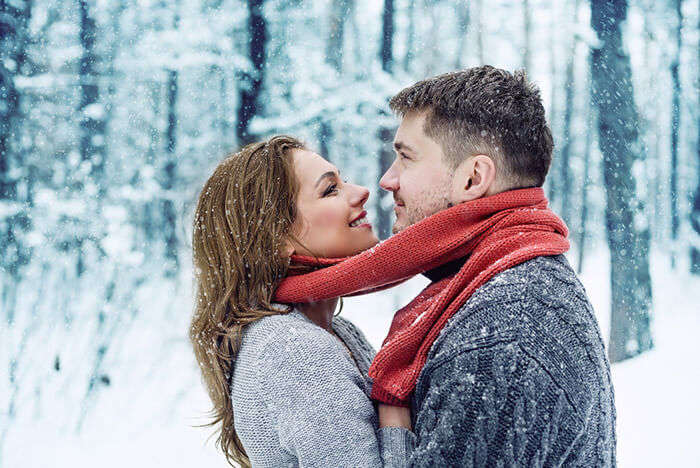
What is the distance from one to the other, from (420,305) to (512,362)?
32 cm

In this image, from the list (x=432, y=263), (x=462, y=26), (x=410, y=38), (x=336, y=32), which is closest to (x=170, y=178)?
(x=336, y=32)

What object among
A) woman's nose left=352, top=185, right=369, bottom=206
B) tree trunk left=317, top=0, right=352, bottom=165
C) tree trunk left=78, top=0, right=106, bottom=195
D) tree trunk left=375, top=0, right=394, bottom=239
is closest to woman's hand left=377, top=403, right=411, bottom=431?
woman's nose left=352, top=185, right=369, bottom=206

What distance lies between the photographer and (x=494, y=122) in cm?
122

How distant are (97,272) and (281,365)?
251 cm

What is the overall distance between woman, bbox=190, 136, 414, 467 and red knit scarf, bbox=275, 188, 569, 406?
0.06m

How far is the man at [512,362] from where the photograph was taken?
0.90 meters

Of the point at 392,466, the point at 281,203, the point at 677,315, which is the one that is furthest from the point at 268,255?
the point at 677,315

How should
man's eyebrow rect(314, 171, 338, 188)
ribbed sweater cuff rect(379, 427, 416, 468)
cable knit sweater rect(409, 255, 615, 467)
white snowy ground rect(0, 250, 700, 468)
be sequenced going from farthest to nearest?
white snowy ground rect(0, 250, 700, 468)
man's eyebrow rect(314, 171, 338, 188)
ribbed sweater cuff rect(379, 427, 416, 468)
cable knit sweater rect(409, 255, 615, 467)

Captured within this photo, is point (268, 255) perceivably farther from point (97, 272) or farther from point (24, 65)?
point (24, 65)

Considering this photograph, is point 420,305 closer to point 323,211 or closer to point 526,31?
point 323,211

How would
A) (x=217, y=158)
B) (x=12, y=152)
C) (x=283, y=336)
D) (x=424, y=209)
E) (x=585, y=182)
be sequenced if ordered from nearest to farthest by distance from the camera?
(x=283, y=336), (x=424, y=209), (x=12, y=152), (x=217, y=158), (x=585, y=182)

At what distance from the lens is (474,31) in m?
3.57

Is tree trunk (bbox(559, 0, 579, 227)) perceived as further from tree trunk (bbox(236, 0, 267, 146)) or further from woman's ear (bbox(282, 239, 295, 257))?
woman's ear (bbox(282, 239, 295, 257))

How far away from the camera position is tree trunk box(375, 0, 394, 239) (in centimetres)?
333
